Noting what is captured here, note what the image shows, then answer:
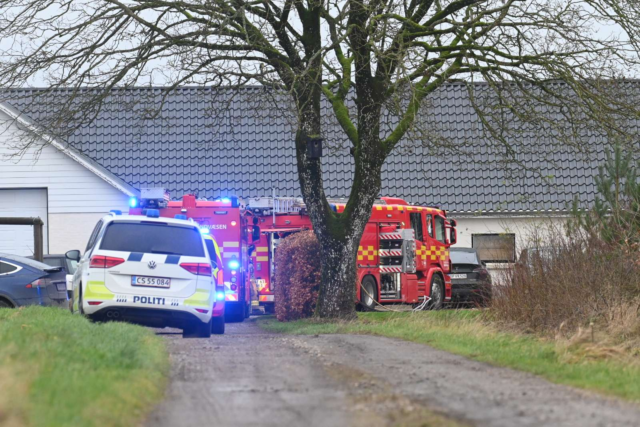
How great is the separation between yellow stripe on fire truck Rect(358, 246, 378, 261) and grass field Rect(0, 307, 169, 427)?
12113 mm

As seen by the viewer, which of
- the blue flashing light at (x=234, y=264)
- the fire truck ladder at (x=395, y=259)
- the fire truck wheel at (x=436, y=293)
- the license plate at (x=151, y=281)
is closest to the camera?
the license plate at (x=151, y=281)

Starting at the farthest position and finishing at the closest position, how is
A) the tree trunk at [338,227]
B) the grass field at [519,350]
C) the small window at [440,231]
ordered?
the small window at [440,231] → the tree trunk at [338,227] → the grass field at [519,350]

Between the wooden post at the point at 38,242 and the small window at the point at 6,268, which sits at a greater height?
the wooden post at the point at 38,242

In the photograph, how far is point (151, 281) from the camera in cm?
1407

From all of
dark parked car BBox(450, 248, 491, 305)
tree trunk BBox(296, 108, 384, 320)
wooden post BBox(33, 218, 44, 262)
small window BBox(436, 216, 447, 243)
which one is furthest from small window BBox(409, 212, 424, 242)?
wooden post BBox(33, 218, 44, 262)

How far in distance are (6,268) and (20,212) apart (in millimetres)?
12581

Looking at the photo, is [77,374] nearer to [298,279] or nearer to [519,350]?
[519,350]

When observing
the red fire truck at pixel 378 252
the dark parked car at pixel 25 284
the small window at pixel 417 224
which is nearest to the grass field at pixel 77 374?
the dark parked car at pixel 25 284

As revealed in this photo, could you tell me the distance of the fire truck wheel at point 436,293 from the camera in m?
25.4

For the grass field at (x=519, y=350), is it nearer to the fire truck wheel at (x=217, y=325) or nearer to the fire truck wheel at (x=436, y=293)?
the fire truck wheel at (x=217, y=325)

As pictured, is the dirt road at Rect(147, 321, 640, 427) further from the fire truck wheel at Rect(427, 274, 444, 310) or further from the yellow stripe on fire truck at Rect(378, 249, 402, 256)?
the fire truck wheel at Rect(427, 274, 444, 310)

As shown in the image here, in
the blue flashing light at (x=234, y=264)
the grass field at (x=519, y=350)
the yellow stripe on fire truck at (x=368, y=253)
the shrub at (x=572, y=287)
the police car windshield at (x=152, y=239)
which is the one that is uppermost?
the police car windshield at (x=152, y=239)

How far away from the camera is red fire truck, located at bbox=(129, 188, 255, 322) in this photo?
2223 cm

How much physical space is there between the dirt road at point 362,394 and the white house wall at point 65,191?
65.4 ft
